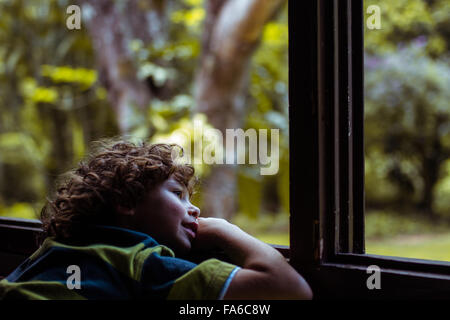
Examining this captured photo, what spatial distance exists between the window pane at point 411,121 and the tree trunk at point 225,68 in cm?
232

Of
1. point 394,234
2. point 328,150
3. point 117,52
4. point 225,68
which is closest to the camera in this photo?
point 328,150

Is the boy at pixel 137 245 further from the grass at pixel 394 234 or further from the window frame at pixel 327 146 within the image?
the grass at pixel 394 234

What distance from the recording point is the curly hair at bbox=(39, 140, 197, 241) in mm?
734

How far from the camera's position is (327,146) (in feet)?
2.33

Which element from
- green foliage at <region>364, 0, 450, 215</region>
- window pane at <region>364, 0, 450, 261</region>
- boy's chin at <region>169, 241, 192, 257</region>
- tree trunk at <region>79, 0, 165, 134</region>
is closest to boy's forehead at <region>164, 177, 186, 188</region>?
boy's chin at <region>169, 241, 192, 257</region>

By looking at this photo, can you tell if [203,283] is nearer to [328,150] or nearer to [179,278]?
[179,278]

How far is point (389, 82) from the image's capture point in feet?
16.0

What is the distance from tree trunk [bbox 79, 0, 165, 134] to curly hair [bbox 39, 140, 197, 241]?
2334mm

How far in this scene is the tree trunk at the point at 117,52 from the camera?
312cm

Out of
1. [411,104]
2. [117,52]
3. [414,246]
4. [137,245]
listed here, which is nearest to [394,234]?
[414,246]

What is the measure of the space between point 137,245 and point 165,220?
9cm

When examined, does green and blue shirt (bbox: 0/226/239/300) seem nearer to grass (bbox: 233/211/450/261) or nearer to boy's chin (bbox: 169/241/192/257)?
boy's chin (bbox: 169/241/192/257)

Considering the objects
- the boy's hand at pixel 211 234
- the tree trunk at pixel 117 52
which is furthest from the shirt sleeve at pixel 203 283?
the tree trunk at pixel 117 52
